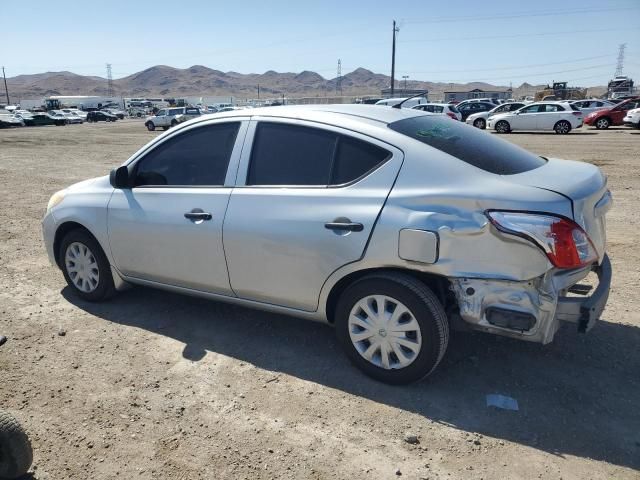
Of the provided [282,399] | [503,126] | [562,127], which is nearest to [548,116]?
[562,127]

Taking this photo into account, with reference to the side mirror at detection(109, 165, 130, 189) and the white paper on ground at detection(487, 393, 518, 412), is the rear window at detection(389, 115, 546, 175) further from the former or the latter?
the side mirror at detection(109, 165, 130, 189)

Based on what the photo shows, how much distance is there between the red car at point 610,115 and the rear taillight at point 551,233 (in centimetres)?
2731

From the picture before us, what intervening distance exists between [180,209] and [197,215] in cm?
20

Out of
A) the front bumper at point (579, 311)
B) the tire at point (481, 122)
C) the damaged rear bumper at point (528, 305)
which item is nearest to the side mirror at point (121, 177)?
the damaged rear bumper at point (528, 305)

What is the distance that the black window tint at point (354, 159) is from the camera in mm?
3205

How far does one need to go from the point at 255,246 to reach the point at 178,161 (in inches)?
43.2

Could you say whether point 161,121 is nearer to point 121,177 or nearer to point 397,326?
point 121,177

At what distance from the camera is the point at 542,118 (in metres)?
24.6

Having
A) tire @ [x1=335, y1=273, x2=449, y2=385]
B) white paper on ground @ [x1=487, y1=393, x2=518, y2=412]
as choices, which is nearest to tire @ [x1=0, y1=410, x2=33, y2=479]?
tire @ [x1=335, y1=273, x2=449, y2=385]

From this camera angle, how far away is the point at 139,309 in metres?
4.53

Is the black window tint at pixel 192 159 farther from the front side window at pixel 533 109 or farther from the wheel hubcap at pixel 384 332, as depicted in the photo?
the front side window at pixel 533 109

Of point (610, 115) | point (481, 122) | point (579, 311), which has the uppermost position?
point (610, 115)

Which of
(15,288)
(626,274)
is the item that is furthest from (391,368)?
(15,288)

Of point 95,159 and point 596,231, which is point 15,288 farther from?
point 95,159
